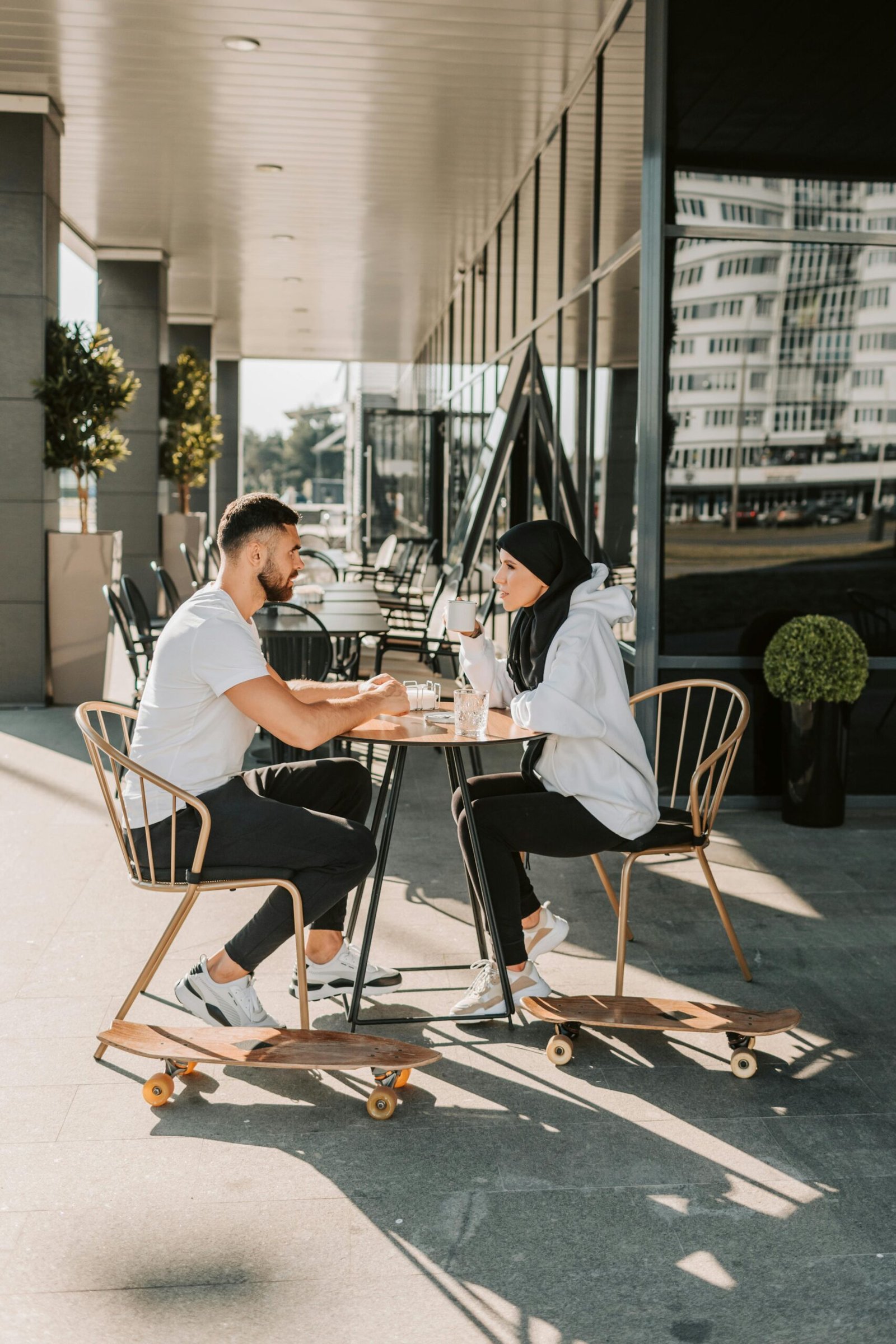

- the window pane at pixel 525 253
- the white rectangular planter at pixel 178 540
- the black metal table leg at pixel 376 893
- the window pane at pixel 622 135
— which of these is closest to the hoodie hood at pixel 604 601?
the black metal table leg at pixel 376 893

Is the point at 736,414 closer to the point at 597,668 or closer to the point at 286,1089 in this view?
the point at 597,668

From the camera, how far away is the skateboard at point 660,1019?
3.13 m

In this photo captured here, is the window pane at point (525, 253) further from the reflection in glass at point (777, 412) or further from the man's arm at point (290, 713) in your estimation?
the man's arm at point (290, 713)

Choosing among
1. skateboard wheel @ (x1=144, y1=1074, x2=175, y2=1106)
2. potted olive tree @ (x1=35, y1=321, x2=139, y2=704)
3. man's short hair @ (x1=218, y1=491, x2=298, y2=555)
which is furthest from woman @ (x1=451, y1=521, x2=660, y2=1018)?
potted olive tree @ (x1=35, y1=321, x2=139, y2=704)

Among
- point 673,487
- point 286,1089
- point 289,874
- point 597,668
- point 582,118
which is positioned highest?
point 582,118

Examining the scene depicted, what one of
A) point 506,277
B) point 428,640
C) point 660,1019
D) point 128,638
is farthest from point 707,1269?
point 506,277

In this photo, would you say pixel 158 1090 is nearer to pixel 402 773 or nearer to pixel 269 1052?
pixel 269 1052

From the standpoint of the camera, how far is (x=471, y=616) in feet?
11.6

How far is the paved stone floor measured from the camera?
7.10 ft

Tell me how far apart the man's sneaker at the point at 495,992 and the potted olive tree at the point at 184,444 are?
1013 centimetres

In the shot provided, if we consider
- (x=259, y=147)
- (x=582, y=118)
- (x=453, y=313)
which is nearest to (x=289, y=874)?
(x=582, y=118)

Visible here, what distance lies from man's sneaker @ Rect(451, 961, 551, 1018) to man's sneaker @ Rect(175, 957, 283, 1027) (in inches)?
20.9

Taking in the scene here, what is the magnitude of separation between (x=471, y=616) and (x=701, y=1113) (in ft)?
4.70

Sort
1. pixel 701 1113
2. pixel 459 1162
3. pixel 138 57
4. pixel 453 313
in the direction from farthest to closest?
pixel 453 313
pixel 138 57
pixel 701 1113
pixel 459 1162
